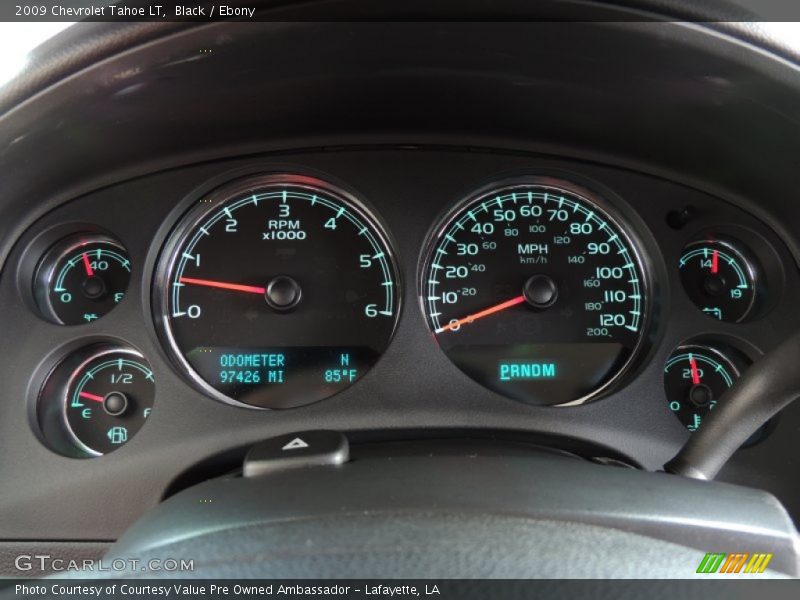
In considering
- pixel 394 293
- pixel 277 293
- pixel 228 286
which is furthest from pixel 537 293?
pixel 228 286

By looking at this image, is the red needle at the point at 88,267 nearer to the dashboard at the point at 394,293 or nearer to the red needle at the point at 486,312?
the dashboard at the point at 394,293

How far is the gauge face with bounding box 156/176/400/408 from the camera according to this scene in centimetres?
237

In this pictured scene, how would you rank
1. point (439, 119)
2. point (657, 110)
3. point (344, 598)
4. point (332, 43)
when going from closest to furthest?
point (344, 598) → point (332, 43) → point (657, 110) → point (439, 119)

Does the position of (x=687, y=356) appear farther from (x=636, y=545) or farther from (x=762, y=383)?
(x=636, y=545)

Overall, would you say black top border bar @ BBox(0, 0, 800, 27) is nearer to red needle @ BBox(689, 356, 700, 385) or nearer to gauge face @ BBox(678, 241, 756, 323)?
gauge face @ BBox(678, 241, 756, 323)

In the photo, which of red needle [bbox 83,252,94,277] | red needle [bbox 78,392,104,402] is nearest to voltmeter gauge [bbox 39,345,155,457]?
red needle [bbox 78,392,104,402]

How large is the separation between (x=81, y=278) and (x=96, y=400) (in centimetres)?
40

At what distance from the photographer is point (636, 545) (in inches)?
45.2

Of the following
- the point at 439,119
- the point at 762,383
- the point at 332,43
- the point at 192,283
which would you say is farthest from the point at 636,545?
the point at 192,283

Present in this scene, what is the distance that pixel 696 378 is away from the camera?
7.92ft

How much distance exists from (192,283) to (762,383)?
167cm

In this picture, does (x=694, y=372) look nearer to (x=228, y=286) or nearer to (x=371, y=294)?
(x=371, y=294)

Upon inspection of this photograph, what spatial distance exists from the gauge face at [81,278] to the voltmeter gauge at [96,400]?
141 millimetres

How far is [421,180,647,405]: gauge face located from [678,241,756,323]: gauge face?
0.17 metres
